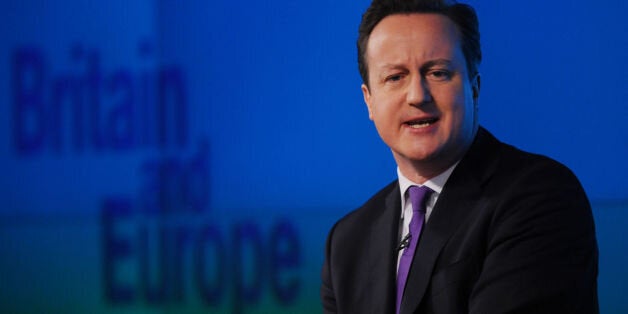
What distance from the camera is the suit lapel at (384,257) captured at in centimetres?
160

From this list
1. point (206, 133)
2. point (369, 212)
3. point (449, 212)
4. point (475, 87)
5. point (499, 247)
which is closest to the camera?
point (499, 247)

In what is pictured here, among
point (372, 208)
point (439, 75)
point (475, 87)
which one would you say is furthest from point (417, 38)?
point (372, 208)

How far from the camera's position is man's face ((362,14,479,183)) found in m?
1.59

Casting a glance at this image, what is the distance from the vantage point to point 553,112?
260 cm

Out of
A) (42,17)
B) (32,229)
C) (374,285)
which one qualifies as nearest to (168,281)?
(32,229)

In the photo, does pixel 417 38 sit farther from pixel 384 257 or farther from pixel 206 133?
pixel 206 133

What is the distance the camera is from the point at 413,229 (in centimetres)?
162

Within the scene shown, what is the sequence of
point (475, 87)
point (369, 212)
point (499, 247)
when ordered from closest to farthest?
1. point (499, 247)
2. point (475, 87)
3. point (369, 212)

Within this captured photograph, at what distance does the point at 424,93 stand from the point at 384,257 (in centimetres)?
36

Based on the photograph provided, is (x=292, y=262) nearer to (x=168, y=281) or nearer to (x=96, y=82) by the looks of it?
(x=168, y=281)

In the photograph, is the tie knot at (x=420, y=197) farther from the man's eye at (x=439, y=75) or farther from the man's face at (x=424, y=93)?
the man's eye at (x=439, y=75)

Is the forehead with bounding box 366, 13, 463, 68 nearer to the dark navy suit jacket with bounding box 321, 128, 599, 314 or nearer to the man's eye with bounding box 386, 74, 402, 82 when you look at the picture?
the man's eye with bounding box 386, 74, 402, 82

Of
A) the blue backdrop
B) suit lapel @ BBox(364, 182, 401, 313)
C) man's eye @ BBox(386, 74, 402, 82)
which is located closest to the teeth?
man's eye @ BBox(386, 74, 402, 82)

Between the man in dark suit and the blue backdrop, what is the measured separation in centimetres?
100
